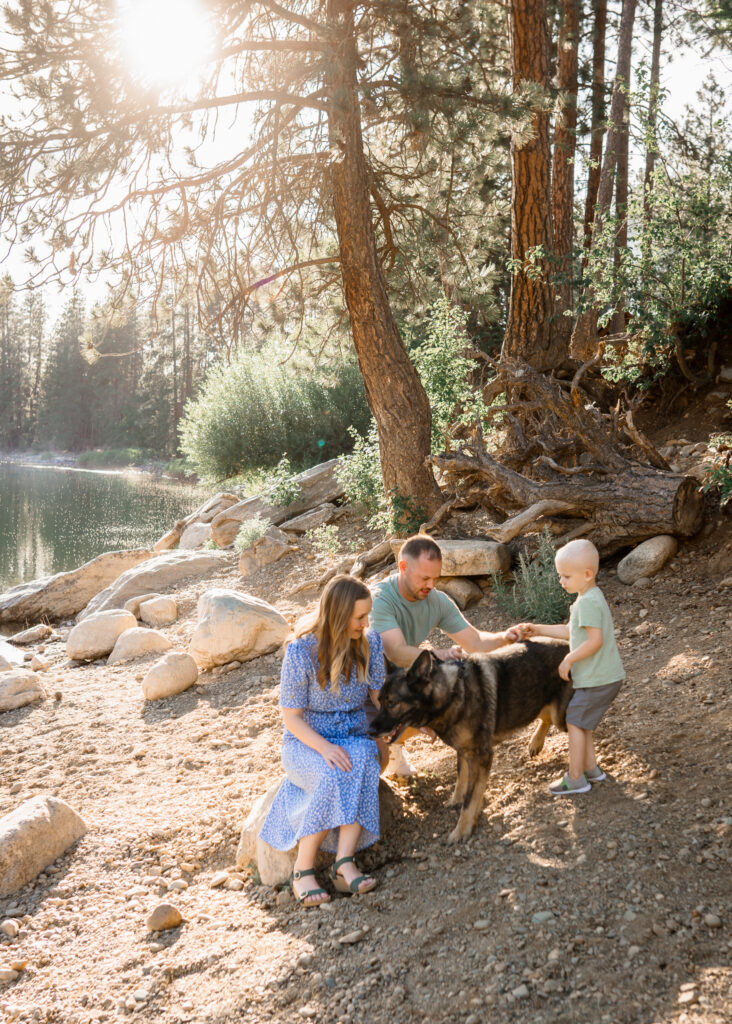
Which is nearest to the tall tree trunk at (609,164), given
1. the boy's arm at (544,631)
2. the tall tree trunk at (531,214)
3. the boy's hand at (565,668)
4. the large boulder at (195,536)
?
the tall tree trunk at (531,214)

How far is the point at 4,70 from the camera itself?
6.43m

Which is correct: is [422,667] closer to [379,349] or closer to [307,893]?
[307,893]

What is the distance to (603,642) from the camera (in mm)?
3613

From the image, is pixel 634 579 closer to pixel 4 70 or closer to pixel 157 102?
pixel 157 102

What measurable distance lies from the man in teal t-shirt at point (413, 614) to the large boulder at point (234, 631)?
3.37 metres

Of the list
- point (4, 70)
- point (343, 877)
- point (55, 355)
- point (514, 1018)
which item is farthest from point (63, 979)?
point (55, 355)

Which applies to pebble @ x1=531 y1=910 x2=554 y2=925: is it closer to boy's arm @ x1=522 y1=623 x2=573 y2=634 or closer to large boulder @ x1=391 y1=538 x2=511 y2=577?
boy's arm @ x1=522 y1=623 x2=573 y2=634

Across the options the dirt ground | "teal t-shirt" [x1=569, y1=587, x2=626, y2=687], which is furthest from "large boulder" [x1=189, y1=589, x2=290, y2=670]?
"teal t-shirt" [x1=569, y1=587, x2=626, y2=687]

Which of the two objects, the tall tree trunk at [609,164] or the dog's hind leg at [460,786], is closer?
the dog's hind leg at [460,786]

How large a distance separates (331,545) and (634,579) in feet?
15.1

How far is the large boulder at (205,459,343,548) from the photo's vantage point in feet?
42.9

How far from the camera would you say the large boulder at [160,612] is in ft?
33.2

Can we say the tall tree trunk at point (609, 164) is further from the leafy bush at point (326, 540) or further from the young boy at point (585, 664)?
the young boy at point (585, 664)

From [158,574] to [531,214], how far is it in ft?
22.7
